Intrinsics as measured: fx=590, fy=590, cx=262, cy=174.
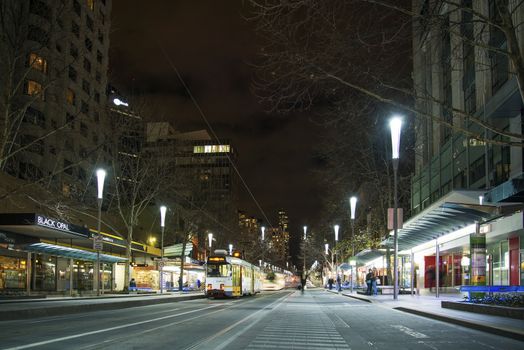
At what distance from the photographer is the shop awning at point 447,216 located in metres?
24.1

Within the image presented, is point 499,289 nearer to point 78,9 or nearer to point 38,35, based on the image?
point 38,35

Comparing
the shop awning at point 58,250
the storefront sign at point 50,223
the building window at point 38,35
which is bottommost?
the shop awning at point 58,250

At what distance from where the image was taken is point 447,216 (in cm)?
2880

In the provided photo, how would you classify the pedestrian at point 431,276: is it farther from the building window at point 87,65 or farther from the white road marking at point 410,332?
the building window at point 87,65

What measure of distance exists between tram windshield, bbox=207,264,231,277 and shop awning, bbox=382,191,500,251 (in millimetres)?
12339

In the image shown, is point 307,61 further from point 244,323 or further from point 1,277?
point 1,277

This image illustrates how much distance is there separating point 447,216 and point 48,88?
22.8 m

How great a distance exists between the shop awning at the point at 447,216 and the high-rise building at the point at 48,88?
52.2ft

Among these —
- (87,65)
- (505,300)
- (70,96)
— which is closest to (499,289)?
(505,300)

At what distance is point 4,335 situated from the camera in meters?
13.5

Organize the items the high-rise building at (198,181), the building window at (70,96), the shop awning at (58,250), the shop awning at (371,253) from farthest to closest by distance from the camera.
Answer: the building window at (70,96), the shop awning at (371,253), the high-rise building at (198,181), the shop awning at (58,250)

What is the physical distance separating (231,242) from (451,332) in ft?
264

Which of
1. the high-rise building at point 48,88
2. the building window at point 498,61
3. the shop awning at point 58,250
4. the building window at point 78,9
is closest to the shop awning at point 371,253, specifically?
the building window at point 498,61

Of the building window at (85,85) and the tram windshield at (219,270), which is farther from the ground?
the building window at (85,85)
